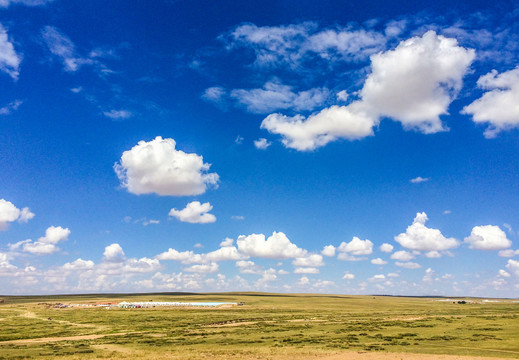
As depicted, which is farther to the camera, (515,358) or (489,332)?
(489,332)

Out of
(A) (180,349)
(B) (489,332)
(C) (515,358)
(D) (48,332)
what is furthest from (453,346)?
(D) (48,332)

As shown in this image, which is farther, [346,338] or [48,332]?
[48,332]

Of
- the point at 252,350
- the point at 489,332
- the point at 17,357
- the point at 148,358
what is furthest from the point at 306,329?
the point at 17,357

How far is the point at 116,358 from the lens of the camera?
49.0 meters

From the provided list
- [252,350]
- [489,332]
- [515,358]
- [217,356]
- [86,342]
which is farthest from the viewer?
[489,332]

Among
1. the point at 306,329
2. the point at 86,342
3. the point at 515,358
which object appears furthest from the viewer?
the point at 306,329

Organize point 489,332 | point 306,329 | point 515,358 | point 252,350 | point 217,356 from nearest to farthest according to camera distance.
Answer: point 515,358
point 217,356
point 252,350
point 489,332
point 306,329

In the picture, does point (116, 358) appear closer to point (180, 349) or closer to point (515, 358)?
point (180, 349)

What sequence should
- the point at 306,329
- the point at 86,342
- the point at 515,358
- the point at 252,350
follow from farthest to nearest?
the point at 306,329, the point at 86,342, the point at 252,350, the point at 515,358

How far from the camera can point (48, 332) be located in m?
79.6

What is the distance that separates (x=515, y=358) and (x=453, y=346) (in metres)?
10.7

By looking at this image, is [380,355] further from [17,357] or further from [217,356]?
[17,357]

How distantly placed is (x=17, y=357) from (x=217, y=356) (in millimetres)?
26822

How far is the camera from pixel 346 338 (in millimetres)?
64875
